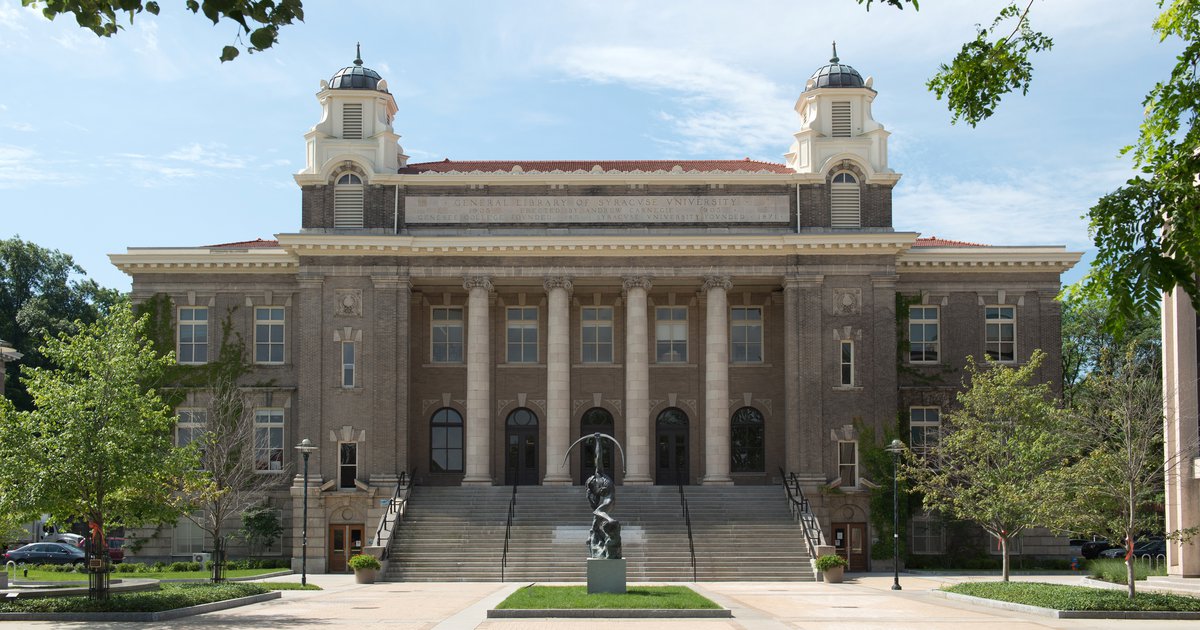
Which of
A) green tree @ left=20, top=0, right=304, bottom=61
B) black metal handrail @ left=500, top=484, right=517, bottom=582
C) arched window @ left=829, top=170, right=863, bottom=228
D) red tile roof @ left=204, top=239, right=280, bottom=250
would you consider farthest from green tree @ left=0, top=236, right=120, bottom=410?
green tree @ left=20, top=0, right=304, bottom=61

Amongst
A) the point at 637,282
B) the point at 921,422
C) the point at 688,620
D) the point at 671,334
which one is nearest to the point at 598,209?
the point at 637,282

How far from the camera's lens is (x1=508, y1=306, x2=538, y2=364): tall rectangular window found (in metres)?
52.0

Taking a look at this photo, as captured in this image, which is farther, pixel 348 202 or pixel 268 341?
pixel 268 341

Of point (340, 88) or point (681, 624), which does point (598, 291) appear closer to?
point (340, 88)

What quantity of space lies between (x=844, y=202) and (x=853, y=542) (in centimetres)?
1219

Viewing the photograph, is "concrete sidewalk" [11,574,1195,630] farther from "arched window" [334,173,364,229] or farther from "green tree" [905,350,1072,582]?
"arched window" [334,173,364,229]

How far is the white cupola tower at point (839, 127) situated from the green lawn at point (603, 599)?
2236 cm

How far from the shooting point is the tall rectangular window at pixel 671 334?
5184 cm

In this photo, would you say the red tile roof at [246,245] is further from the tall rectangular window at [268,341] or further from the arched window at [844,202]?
the arched window at [844,202]

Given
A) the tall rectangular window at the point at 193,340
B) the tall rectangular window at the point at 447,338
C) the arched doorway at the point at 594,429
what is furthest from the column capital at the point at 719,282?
the tall rectangular window at the point at 193,340

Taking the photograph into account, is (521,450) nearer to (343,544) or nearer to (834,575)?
(343,544)

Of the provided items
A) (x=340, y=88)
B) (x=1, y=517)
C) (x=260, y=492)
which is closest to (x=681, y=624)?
(x=1, y=517)

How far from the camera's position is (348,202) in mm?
49219

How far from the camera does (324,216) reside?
49.0m
